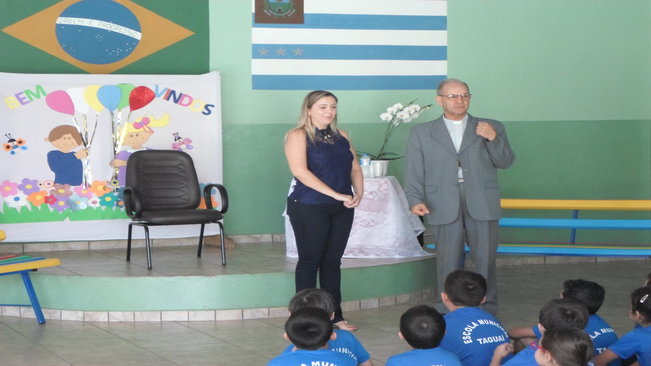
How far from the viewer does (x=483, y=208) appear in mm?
5617

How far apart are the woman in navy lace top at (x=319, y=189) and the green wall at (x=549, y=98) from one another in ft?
9.04

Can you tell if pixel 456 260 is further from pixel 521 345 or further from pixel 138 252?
pixel 138 252

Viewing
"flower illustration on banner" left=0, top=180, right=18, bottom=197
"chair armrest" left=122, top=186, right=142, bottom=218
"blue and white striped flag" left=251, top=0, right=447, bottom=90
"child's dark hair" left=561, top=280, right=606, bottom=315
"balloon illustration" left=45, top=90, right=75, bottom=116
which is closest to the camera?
"child's dark hair" left=561, top=280, right=606, bottom=315

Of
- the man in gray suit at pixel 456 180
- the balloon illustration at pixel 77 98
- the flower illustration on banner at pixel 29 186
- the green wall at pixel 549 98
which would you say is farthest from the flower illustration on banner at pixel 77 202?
the man in gray suit at pixel 456 180

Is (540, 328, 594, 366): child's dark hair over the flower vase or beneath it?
beneath

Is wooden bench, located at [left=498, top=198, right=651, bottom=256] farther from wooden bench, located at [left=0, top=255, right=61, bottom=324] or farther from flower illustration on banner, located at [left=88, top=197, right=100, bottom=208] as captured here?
wooden bench, located at [left=0, top=255, right=61, bottom=324]

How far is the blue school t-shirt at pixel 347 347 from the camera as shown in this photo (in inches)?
142

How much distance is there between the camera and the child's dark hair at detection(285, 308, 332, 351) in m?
3.30

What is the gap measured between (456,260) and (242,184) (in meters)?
2.89

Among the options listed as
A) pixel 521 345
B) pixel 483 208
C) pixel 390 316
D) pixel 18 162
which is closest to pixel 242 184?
pixel 18 162

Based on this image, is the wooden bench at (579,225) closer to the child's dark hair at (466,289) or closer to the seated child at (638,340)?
the child's dark hair at (466,289)

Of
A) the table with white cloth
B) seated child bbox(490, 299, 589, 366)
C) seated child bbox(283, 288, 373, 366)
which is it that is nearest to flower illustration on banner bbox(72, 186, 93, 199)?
the table with white cloth

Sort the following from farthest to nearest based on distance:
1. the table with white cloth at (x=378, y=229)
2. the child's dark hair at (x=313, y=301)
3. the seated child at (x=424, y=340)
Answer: the table with white cloth at (x=378, y=229) < the child's dark hair at (x=313, y=301) < the seated child at (x=424, y=340)

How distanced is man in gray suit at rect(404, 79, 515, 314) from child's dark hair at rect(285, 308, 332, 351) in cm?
233
